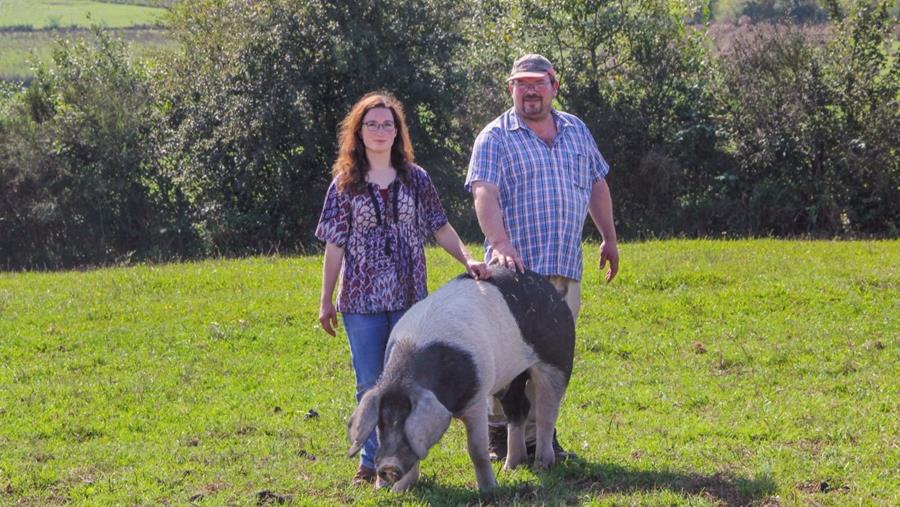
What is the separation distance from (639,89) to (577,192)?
47.5ft

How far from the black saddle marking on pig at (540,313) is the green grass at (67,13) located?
46699 millimetres

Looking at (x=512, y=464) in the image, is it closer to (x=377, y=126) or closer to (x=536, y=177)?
(x=536, y=177)

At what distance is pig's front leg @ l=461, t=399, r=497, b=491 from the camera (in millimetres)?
6145

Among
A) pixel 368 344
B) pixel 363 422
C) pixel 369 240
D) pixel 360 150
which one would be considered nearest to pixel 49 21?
pixel 360 150

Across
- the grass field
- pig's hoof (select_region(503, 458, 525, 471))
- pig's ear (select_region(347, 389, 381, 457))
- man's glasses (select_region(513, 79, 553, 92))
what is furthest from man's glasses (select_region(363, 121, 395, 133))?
the grass field

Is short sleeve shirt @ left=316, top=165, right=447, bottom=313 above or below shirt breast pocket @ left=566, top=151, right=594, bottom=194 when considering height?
below

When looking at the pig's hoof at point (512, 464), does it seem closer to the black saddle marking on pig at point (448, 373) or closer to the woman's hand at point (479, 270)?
the black saddle marking on pig at point (448, 373)

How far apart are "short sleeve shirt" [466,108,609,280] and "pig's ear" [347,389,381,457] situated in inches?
62.2

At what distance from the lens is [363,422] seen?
572 cm

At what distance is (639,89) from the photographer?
832 inches

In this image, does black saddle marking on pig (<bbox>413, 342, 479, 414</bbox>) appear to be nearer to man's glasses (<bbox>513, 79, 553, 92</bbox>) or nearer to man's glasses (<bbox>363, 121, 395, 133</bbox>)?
man's glasses (<bbox>363, 121, 395, 133</bbox>)

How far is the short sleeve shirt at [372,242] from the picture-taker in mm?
6672

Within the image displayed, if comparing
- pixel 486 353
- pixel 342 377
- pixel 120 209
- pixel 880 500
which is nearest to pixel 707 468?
pixel 880 500

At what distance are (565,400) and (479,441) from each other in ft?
9.00
